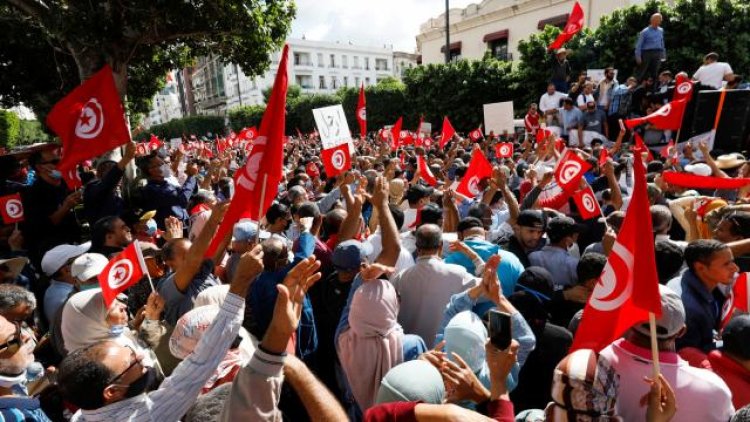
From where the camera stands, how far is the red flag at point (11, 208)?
15.2 feet

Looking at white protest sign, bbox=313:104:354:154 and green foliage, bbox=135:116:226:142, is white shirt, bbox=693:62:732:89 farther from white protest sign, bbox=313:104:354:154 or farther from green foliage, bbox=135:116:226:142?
green foliage, bbox=135:116:226:142

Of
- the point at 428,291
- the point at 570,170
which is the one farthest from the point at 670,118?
the point at 428,291

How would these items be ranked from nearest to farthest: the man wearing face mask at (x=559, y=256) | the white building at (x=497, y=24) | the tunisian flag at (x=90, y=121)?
the man wearing face mask at (x=559, y=256) → the tunisian flag at (x=90, y=121) → the white building at (x=497, y=24)

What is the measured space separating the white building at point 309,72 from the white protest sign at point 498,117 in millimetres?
51575

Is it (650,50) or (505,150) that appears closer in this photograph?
(505,150)

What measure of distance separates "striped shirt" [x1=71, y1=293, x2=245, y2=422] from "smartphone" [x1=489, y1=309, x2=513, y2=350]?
98cm

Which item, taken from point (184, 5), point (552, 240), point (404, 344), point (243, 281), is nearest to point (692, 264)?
point (552, 240)

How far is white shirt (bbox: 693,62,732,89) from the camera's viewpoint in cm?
1051

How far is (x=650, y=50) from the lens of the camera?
11852 mm

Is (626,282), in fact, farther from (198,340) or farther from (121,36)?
(121,36)

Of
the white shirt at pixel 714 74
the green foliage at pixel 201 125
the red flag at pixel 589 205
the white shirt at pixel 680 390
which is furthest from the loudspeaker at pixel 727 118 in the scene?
the green foliage at pixel 201 125

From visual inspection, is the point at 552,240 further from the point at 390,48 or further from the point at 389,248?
the point at 390,48

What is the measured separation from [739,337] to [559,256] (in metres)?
1.61

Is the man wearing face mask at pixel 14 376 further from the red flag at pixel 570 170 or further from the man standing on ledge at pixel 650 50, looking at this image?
the man standing on ledge at pixel 650 50
